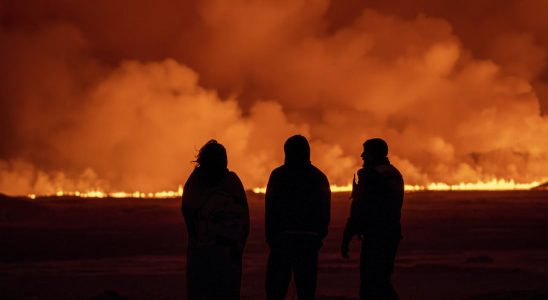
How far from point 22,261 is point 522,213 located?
28.0m

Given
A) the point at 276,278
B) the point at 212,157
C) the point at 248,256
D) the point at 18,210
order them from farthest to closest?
the point at 18,210, the point at 248,256, the point at 276,278, the point at 212,157

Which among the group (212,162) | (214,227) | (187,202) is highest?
(212,162)

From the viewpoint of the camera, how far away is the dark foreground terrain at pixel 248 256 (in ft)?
49.4

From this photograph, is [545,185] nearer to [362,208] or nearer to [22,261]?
[22,261]

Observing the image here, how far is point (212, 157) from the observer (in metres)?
7.02

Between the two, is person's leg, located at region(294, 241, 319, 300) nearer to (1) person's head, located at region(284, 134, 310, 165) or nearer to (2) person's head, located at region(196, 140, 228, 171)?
(1) person's head, located at region(284, 134, 310, 165)

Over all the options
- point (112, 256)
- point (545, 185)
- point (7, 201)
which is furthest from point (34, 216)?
point (545, 185)

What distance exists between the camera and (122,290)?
15.3 meters

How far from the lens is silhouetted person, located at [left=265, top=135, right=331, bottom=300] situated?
7.70 metres

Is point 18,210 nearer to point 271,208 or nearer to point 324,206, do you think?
point 271,208

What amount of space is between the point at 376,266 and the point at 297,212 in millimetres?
1092

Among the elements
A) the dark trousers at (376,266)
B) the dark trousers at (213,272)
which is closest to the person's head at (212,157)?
the dark trousers at (213,272)

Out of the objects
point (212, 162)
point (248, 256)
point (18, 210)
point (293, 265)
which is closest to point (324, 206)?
point (293, 265)

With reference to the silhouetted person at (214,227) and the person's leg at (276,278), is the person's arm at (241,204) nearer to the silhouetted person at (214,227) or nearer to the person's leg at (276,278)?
the silhouetted person at (214,227)
